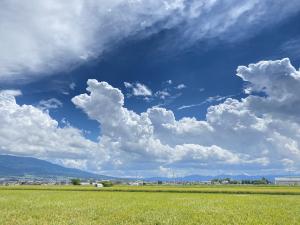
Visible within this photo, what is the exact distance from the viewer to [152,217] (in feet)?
95.8

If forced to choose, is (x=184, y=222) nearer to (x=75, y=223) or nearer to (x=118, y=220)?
(x=118, y=220)

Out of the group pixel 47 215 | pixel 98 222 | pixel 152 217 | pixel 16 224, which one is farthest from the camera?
pixel 47 215

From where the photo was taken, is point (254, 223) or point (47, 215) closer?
point (254, 223)

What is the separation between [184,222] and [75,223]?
810 cm

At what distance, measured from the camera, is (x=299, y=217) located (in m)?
30.0

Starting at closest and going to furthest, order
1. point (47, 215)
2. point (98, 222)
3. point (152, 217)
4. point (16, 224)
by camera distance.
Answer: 1. point (16, 224)
2. point (98, 222)
3. point (152, 217)
4. point (47, 215)

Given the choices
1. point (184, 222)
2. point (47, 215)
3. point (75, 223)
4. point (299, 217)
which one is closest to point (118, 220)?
point (75, 223)

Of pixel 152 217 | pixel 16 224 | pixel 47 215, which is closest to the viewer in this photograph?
pixel 16 224

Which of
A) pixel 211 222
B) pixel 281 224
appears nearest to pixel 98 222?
pixel 211 222

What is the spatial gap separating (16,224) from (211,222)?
47.0 feet

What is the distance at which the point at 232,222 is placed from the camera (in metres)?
26.8

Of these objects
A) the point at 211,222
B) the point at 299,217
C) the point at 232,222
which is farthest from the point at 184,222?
the point at 299,217

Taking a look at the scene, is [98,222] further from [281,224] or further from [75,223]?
[281,224]

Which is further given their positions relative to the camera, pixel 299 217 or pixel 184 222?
pixel 299 217
